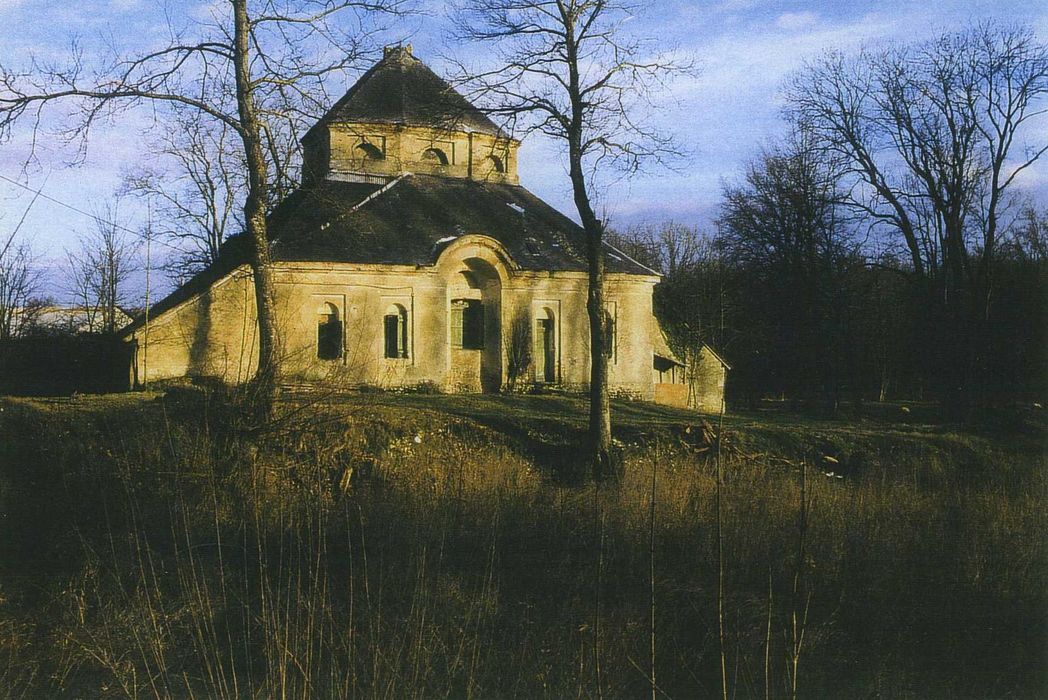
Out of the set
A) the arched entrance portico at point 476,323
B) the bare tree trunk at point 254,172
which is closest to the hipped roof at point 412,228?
the arched entrance portico at point 476,323

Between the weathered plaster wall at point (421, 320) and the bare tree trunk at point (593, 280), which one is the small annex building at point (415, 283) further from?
the bare tree trunk at point (593, 280)

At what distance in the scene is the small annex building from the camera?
2731 cm

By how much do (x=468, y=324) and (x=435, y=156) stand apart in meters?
7.40

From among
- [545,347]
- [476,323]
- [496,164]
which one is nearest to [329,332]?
[476,323]

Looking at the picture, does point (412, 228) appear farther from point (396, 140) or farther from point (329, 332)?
point (396, 140)

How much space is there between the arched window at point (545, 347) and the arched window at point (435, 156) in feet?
25.3

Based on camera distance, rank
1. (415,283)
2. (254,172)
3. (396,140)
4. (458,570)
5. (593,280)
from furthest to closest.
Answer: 1. (396,140)
2. (415,283)
3. (254,172)
4. (593,280)
5. (458,570)

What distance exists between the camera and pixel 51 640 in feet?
28.0

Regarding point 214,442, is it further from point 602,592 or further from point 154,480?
point 602,592

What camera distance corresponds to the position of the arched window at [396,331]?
96.5 feet

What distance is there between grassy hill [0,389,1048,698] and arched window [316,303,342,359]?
35.8 feet

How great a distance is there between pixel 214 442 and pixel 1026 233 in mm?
31759

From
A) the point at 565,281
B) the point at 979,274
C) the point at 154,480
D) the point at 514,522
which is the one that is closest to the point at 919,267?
the point at 979,274

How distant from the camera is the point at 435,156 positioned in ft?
113
